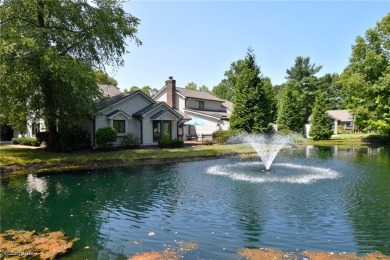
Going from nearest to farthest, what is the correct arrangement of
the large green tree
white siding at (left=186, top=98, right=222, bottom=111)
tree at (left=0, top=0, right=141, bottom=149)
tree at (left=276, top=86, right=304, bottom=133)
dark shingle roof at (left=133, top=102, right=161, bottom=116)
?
tree at (left=0, top=0, right=141, bottom=149), dark shingle roof at (left=133, top=102, right=161, bottom=116), the large green tree, white siding at (left=186, top=98, right=222, bottom=111), tree at (left=276, top=86, right=304, bottom=133)

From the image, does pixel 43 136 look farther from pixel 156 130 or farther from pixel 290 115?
pixel 290 115

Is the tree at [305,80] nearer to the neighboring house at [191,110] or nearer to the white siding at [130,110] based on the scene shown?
the neighboring house at [191,110]

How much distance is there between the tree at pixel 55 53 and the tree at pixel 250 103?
18075 mm

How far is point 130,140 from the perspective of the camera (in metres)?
29.9

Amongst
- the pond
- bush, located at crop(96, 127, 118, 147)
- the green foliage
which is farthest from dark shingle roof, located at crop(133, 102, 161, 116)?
the pond

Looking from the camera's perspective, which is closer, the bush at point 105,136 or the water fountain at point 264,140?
the bush at point 105,136

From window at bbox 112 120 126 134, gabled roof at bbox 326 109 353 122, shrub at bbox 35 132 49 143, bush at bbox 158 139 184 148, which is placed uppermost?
gabled roof at bbox 326 109 353 122

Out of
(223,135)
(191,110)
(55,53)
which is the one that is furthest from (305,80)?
(55,53)

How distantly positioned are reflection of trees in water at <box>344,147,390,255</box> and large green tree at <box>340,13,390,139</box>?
2440cm

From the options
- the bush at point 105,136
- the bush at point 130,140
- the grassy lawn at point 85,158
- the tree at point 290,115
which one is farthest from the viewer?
the tree at point 290,115

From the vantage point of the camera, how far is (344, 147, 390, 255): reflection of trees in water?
815 centimetres

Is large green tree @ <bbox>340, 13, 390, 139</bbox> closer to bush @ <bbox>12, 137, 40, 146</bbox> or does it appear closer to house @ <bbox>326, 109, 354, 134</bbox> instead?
house @ <bbox>326, 109, 354, 134</bbox>

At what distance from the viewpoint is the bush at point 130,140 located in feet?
97.2

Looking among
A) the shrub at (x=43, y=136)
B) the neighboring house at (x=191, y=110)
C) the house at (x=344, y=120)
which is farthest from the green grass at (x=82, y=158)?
the house at (x=344, y=120)
